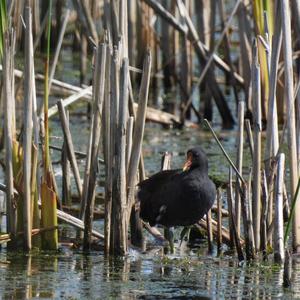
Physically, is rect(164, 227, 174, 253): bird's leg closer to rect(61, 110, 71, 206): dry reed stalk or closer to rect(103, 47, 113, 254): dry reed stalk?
rect(103, 47, 113, 254): dry reed stalk

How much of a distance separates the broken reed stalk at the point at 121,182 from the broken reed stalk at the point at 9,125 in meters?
0.48

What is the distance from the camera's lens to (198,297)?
4207 millimetres

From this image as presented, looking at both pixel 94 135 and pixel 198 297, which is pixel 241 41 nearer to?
pixel 94 135

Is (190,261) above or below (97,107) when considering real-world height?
below

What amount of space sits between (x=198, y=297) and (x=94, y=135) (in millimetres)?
1012

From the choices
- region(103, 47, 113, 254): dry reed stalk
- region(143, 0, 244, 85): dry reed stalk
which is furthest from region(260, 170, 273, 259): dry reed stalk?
region(143, 0, 244, 85): dry reed stalk

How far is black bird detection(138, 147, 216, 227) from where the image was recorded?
5105 millimetres

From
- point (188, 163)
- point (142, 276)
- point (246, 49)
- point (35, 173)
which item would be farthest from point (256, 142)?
point (246, 49)

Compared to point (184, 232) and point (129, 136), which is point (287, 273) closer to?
point (129, 136)

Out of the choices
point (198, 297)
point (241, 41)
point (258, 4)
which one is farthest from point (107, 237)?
point (241, 41)

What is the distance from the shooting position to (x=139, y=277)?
178 inches

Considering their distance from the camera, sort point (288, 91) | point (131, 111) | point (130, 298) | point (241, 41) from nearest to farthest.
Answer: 1. point (130, 298)
2. point (288, 91)
3. point (131, 111)
4. point (241, 41)

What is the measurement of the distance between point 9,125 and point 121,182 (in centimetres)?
58

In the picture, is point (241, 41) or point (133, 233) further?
point (241, 41)
